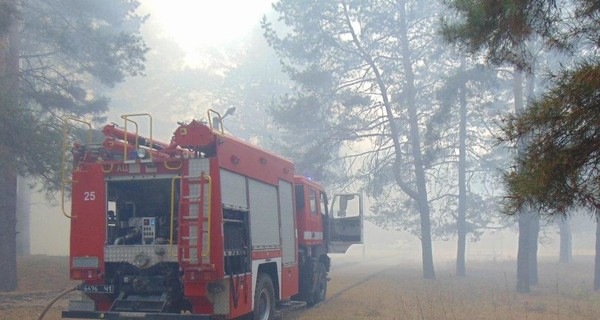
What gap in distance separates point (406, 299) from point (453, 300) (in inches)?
54.8

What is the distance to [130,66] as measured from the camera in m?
21.7

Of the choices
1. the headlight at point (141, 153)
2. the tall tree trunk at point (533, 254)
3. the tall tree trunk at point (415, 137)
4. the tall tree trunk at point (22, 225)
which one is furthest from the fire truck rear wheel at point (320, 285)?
the tall tree trunk at point (22, 225)

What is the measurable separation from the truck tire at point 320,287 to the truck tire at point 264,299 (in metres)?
3.69

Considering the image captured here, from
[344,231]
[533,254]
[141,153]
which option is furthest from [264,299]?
[533,254]

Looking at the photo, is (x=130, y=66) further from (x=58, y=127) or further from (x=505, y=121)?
(x=505, y=121)

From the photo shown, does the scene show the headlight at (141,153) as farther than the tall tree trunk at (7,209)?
No

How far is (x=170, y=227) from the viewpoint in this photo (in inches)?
390

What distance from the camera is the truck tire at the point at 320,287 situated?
1557 cm

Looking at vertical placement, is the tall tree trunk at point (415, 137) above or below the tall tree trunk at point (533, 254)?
above

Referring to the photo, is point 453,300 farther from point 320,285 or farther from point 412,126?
Result: point 412,126

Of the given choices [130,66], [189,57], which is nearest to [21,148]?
[130,66]

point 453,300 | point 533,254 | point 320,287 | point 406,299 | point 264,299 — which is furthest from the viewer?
point 533,254

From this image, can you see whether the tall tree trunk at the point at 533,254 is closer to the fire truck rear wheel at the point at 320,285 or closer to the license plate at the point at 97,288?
the fire truck rear wheel at the point at 320,285

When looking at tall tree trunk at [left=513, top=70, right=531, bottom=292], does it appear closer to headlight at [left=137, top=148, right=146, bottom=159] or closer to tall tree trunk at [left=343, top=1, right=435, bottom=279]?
tall tree trunk at [left=343, top=1, right=435, bottom=279]
